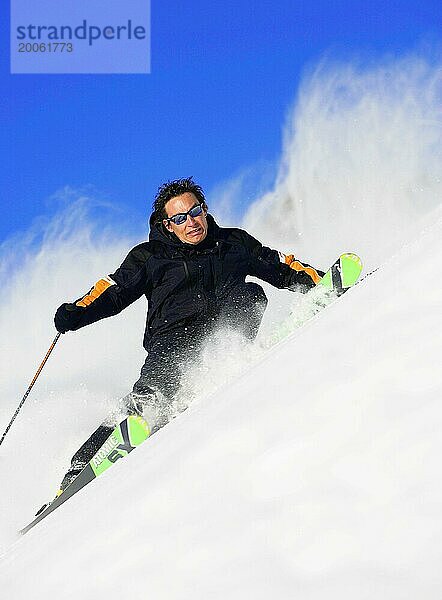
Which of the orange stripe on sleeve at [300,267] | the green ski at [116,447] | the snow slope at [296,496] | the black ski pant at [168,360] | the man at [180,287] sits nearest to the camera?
the snow slope at [296,496]

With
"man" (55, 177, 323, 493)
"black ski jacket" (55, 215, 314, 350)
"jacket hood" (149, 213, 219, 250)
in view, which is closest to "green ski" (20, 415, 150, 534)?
"man" (55, 177, 323, 493)

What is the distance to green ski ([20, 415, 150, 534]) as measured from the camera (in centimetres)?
372

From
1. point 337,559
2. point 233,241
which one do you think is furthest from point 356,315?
point 233,241

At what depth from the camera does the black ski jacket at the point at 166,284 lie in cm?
438

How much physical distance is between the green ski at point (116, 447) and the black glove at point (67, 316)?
0.85 m

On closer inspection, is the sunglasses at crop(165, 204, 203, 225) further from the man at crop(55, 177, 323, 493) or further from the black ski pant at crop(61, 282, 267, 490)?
the black ski pant at crop(61, 282, 267, 490)

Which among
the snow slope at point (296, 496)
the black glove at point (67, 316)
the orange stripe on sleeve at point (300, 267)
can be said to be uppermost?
the orange stripe on sleeve at point (300, 267)

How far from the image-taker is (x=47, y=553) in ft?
6.25

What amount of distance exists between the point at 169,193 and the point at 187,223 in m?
0.26

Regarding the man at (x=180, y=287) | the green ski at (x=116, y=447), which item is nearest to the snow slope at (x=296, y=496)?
the green ski at (x=116, y=447)

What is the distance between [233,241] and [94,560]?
9.93 feet

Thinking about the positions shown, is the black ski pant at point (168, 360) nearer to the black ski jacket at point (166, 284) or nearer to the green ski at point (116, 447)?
the black ski jacket at point (166, 284)

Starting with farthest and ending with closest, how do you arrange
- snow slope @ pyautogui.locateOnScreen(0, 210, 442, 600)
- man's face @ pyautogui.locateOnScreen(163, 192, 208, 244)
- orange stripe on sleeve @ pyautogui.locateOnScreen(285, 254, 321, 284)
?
1. orange stripe on sleeve @ pyautogui.locateOnScreen(285, 254, 321, 284)
2. man's face @ pyautogui.locateOnScreen(163, 192, 208, 244)
3. snow slope @ pyautogui.locateOnScreen(0, 210, 442, 600)

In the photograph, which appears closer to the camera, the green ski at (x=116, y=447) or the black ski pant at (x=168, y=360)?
the green ski at (x=116, y=447)
